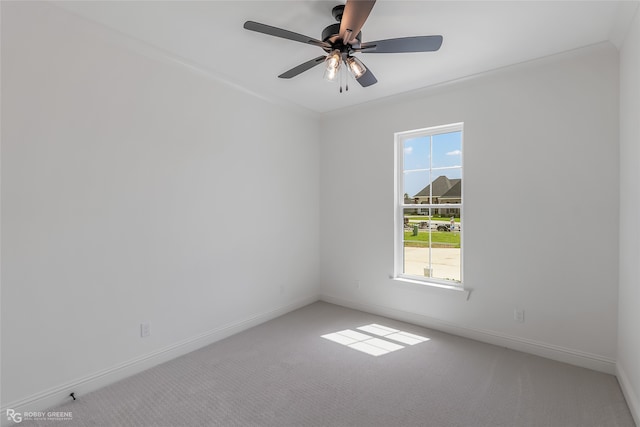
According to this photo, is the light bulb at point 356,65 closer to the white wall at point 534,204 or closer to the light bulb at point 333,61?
the light bulb at point 333,61

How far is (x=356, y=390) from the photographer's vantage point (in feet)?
7.28

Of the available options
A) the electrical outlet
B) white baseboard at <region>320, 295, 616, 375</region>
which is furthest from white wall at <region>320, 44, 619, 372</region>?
the electrical outlet

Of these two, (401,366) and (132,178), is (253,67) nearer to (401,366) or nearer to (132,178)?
(132,178)

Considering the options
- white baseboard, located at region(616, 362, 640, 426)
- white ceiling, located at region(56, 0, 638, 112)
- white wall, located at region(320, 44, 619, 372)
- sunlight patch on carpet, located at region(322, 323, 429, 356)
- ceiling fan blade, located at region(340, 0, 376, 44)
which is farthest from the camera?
sunlight patch on carpet, located at region(322, 323, 429, 356)

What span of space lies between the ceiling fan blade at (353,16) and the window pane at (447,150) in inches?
76.8

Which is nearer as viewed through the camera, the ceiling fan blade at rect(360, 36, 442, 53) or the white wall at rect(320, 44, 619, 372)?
the ceiling fan blade at rect(360, 36, 442, 53)

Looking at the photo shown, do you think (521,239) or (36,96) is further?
(521,239)

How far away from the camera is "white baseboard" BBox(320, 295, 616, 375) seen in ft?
8.09

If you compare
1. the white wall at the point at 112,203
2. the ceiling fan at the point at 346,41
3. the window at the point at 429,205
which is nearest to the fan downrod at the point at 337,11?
the ceiling fan at the point at 346,41

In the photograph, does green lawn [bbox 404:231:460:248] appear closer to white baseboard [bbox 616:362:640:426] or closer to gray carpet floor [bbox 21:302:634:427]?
gray carpet floor [bbox 21:302:634:427]

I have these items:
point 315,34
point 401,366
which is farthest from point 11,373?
point 315,34

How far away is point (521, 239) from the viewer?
2.80 metres

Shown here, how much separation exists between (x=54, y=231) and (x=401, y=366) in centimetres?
283

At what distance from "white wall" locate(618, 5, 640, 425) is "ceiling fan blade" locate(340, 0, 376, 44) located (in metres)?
1.81
